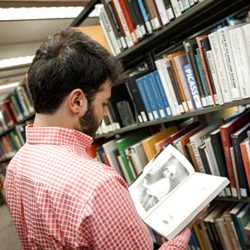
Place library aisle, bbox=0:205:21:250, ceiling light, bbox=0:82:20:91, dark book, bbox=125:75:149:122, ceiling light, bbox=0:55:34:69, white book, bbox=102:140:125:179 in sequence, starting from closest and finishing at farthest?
dark book, bbox=125:75:149:122 < white book, bbox=102:140:125:179 < library aisle, bbox=0:205:21:250 < ceiling light, bbox=0:55:34:69 < ceiling light, bbox=0:82:20:91

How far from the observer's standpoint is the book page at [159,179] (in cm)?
108

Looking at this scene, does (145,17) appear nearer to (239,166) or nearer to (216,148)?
(216,148)

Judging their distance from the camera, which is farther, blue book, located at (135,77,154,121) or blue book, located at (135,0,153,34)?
blue book, located at (135,77,154,121)

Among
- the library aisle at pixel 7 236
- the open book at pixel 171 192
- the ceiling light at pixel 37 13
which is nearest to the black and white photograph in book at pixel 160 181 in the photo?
the open book at pixel 171 192

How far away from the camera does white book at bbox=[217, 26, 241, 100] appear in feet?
3.10

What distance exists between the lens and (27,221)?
2.42 feet

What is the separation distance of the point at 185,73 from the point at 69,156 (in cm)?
70

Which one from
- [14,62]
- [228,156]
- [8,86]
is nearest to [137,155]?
[228,156]

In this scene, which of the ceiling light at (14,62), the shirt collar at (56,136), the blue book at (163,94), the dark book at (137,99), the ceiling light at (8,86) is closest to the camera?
the shirt collar at (56,136)

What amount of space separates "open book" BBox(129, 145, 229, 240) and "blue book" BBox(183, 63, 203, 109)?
0.24m

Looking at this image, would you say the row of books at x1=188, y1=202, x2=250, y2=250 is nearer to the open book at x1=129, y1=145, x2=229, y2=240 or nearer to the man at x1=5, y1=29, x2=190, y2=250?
the open book at x1=129, y1=145, x2=229, y2=240

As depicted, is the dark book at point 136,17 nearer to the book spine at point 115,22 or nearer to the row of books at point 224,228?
the book spine at point 115,22

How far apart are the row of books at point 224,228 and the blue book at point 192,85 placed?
54 centimetres

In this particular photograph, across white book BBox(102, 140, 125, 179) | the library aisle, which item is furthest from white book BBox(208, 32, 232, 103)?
the library aisle
